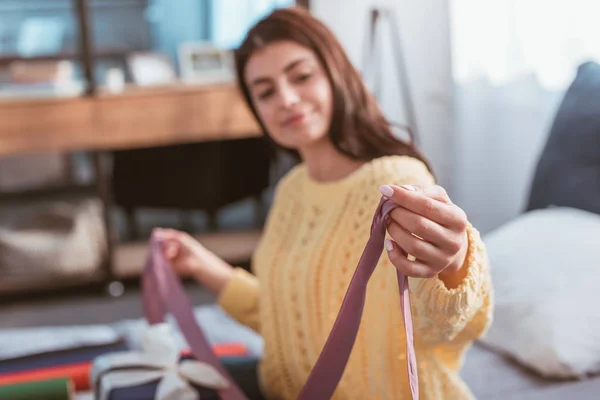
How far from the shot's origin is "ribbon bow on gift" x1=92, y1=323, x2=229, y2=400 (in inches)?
41.1

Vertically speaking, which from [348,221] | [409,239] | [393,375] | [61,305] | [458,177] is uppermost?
[409,239]

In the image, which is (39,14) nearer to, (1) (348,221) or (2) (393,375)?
(1) (348,221)

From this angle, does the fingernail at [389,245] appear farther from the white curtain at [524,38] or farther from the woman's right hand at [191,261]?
the white curtain at [524,38]

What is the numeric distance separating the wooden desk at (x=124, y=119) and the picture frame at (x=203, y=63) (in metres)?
0.18

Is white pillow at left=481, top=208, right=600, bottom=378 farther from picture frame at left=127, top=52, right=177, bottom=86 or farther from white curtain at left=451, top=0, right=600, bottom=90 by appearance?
picture frame at left=127, top=52, right=177, bottom=86

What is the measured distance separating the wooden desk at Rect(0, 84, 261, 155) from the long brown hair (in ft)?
5.57

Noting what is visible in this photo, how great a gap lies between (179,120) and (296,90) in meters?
1.76

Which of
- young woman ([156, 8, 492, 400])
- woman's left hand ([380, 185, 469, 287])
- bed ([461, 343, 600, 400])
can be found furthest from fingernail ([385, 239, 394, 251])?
bed ([461, 343, 600, 400])

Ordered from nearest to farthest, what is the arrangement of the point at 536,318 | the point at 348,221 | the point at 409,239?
the point at 409,239 → the point at 348,221 → the point at 536,318

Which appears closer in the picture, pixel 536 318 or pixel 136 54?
pixel 536 318

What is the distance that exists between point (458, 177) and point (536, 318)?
4.14 ft

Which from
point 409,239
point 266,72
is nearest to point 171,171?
point 266,72

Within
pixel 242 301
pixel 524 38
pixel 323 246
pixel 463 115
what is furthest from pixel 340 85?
pixel 463 115

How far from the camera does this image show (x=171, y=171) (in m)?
3.06
